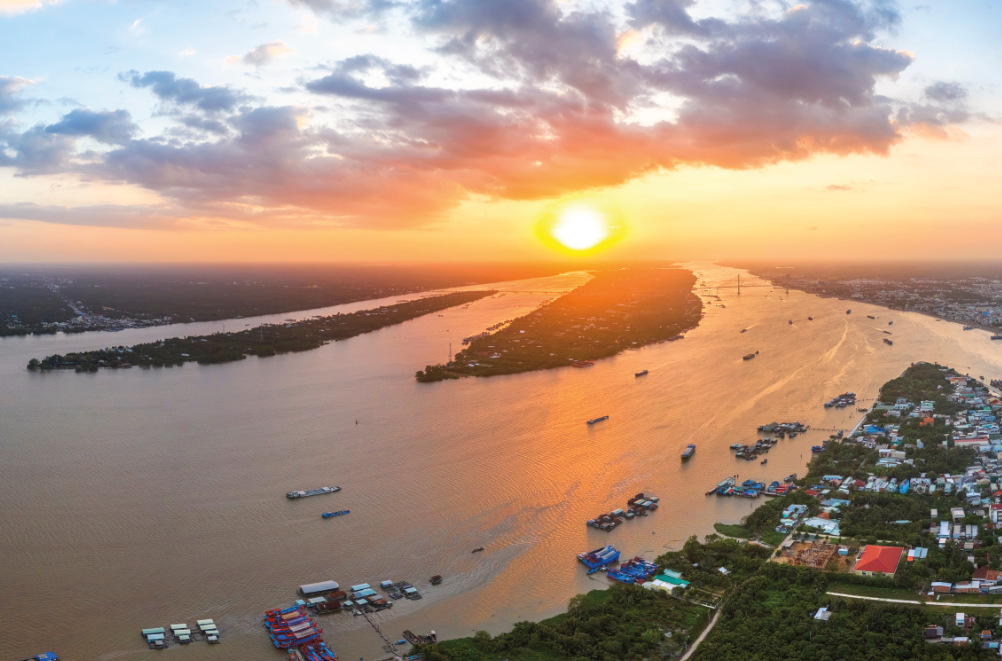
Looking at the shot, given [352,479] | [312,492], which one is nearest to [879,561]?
[352,479]

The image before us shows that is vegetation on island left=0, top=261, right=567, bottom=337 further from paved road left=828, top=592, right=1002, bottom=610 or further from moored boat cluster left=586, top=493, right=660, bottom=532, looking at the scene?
paved road left=828, top=592, right=1002, bottom=610

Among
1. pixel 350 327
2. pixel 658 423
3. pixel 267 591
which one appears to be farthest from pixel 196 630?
pixel 350 327

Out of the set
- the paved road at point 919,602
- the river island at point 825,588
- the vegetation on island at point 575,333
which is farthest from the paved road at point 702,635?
the vegetation on island at point 575,333

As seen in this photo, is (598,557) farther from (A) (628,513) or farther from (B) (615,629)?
(B) (615,629)

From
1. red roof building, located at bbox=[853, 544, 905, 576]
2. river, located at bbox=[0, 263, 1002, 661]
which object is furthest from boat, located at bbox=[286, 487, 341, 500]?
red roof building, located at bbox=[853, 544, 905, 576]

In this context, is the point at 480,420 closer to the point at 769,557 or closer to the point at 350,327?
the point at 769,557
